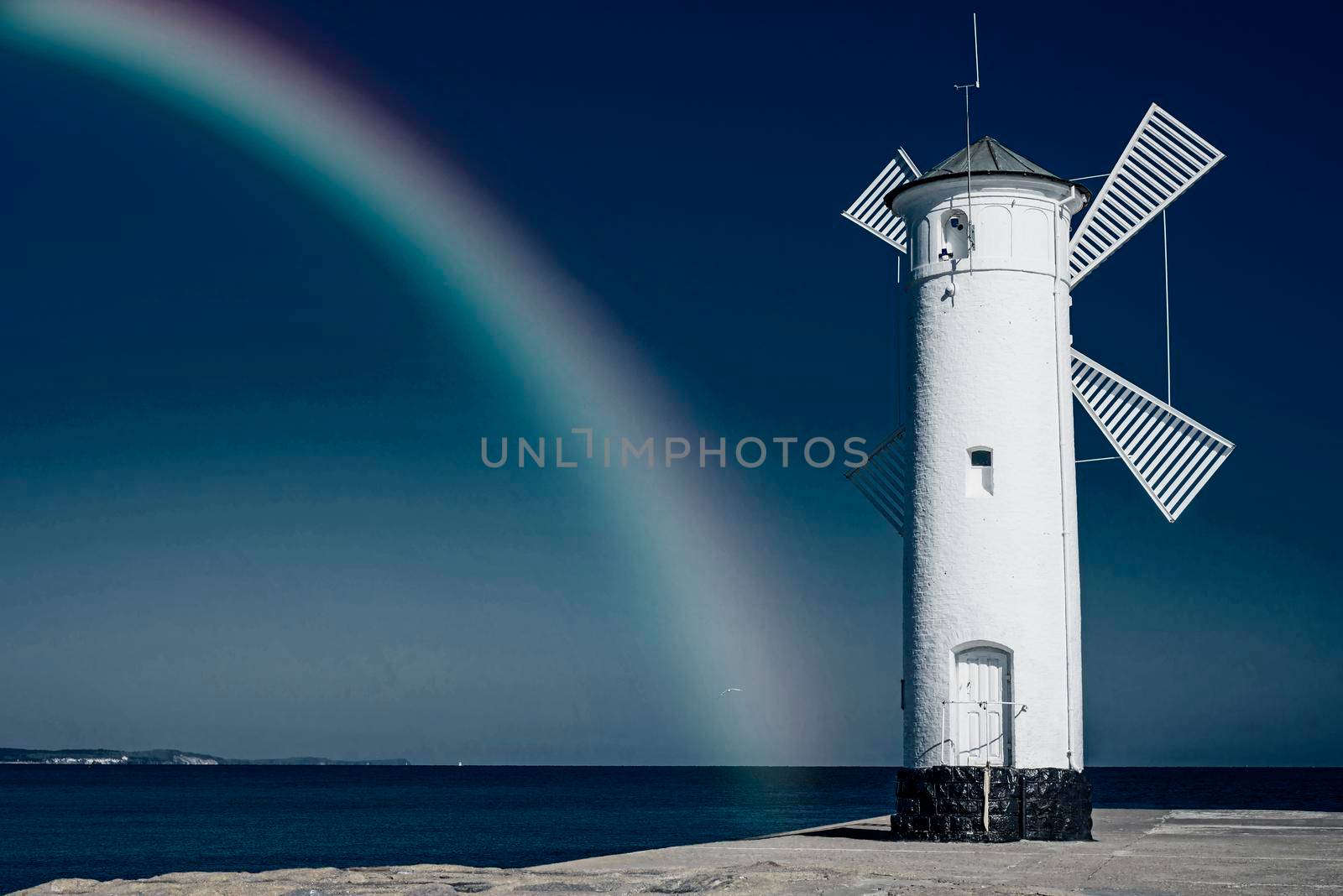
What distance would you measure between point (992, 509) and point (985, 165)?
450cm

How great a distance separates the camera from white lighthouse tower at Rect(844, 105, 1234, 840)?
1781 cm

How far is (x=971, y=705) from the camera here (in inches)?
709

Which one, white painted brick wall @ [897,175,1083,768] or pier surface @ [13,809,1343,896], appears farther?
white painted brick wall @ [897,175,1083,768]

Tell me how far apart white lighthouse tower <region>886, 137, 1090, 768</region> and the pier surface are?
5.36 ft

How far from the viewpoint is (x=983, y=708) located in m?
18.0

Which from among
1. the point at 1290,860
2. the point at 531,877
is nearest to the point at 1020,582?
the point at 1290,860

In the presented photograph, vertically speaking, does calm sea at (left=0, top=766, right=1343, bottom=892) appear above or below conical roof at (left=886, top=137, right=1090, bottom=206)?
below

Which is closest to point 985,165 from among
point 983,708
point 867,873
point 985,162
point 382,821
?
point 985,162

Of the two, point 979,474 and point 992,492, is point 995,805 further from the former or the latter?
point 979,474

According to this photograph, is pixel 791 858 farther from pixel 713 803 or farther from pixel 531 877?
pixel 713 803

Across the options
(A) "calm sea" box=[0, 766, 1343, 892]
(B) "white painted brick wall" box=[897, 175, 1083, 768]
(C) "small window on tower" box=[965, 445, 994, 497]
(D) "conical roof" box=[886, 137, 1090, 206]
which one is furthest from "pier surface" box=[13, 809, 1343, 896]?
(A) "calm sea" box=[0, 766, 1343, 892]

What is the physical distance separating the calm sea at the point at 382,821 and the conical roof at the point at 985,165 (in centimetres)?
2972

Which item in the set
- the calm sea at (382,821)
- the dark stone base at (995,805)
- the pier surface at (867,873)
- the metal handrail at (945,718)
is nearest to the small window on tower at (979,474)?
the metal handrail at (945,718)

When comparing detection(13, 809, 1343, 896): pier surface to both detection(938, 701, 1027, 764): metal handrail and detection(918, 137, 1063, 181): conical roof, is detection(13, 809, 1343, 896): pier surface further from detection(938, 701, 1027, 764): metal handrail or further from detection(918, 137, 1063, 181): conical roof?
detection(918, 137, 1063, 181): conical roof
